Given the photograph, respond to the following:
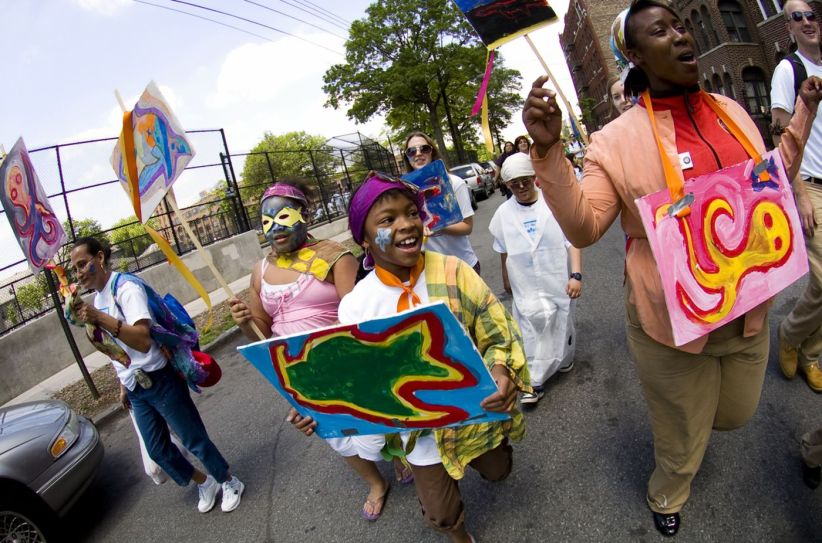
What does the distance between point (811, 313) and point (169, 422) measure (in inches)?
156

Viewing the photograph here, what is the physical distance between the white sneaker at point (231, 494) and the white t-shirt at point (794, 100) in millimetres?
4030

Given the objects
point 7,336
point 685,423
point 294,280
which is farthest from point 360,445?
point 7,336

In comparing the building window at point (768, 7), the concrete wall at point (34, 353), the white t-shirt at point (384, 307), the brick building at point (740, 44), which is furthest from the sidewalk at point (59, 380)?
the building window at point (768, 7)

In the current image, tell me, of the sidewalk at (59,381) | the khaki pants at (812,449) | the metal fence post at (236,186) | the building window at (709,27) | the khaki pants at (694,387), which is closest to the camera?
the khaki pants at (694,387)

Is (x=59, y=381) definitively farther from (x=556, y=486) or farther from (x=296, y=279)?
(x=556, y=486)

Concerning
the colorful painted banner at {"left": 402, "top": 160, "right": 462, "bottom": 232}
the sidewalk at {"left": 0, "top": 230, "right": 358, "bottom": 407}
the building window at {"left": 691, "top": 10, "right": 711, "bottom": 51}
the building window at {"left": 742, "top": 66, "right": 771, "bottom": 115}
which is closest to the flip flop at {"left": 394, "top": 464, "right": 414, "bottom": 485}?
the colorful painted banner at {"left": 402, "top": 160, "right": 462, "bottom": 232}

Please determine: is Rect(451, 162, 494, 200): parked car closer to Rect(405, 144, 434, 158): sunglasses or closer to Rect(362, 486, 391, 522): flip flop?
Rect(405, 144, 434, 158): sunglasses

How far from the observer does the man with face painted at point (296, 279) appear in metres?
2.52

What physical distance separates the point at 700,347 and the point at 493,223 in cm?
209

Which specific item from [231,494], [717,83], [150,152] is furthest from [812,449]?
[717,83]

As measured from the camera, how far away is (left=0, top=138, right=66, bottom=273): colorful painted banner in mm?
4090

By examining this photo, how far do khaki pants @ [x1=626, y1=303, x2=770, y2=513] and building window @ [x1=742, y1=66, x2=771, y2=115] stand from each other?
26.8 meters

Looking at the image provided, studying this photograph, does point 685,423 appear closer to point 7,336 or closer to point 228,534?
point 228,534

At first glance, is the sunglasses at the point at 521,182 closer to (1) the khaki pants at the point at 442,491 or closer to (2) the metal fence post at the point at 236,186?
(1) the khaki pants at the point at 442,491
